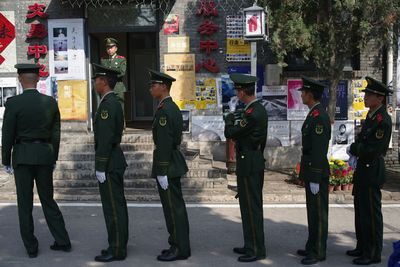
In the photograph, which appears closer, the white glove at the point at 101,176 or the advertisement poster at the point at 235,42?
the white glove at the point at 101,176

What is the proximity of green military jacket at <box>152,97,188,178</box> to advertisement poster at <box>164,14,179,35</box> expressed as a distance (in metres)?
5.83

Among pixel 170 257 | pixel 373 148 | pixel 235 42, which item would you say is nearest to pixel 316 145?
pixel 373 148

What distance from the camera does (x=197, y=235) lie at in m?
6.20

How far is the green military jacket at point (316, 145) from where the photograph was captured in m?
5.02

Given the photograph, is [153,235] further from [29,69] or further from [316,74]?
[316,74]

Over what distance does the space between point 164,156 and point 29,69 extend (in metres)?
1.74

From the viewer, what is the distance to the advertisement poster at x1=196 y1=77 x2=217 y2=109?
35.7 ft

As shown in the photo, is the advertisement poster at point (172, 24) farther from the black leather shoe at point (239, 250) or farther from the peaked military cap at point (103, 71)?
the black leather shoe at point (239, 250)

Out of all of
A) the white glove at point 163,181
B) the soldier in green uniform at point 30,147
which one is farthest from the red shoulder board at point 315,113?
the soldier in green uniform at point 30,147

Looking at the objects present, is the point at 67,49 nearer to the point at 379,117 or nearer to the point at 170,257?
the point at 170,257

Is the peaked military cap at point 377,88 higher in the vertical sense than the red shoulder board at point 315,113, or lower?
higher

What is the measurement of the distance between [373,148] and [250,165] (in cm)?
123

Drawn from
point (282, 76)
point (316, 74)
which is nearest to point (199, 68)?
point (282, 76)

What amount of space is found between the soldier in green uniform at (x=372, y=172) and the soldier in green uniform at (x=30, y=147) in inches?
125
